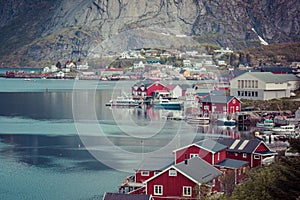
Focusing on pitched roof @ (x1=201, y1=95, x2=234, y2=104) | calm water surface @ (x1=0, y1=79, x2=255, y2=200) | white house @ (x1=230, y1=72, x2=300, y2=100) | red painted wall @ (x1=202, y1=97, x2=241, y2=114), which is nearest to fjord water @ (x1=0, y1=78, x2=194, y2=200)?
calm water surface @ (x1=0, y1=79, x2=255, y2=200)

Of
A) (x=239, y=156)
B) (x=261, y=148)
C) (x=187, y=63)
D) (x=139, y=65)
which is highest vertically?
(x=187, y=63)

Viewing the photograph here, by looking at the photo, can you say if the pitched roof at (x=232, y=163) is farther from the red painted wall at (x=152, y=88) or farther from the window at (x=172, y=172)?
the red painted wall at (x=152, y=88)

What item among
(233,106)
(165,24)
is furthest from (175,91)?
(165,24)

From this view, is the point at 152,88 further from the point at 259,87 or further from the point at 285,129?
the point at 285,129

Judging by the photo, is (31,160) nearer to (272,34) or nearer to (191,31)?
(191,31)

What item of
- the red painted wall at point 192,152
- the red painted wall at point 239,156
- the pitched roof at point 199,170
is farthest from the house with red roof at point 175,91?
the pitched roof at point 199,170

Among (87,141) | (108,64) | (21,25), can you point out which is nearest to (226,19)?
(108,64)
